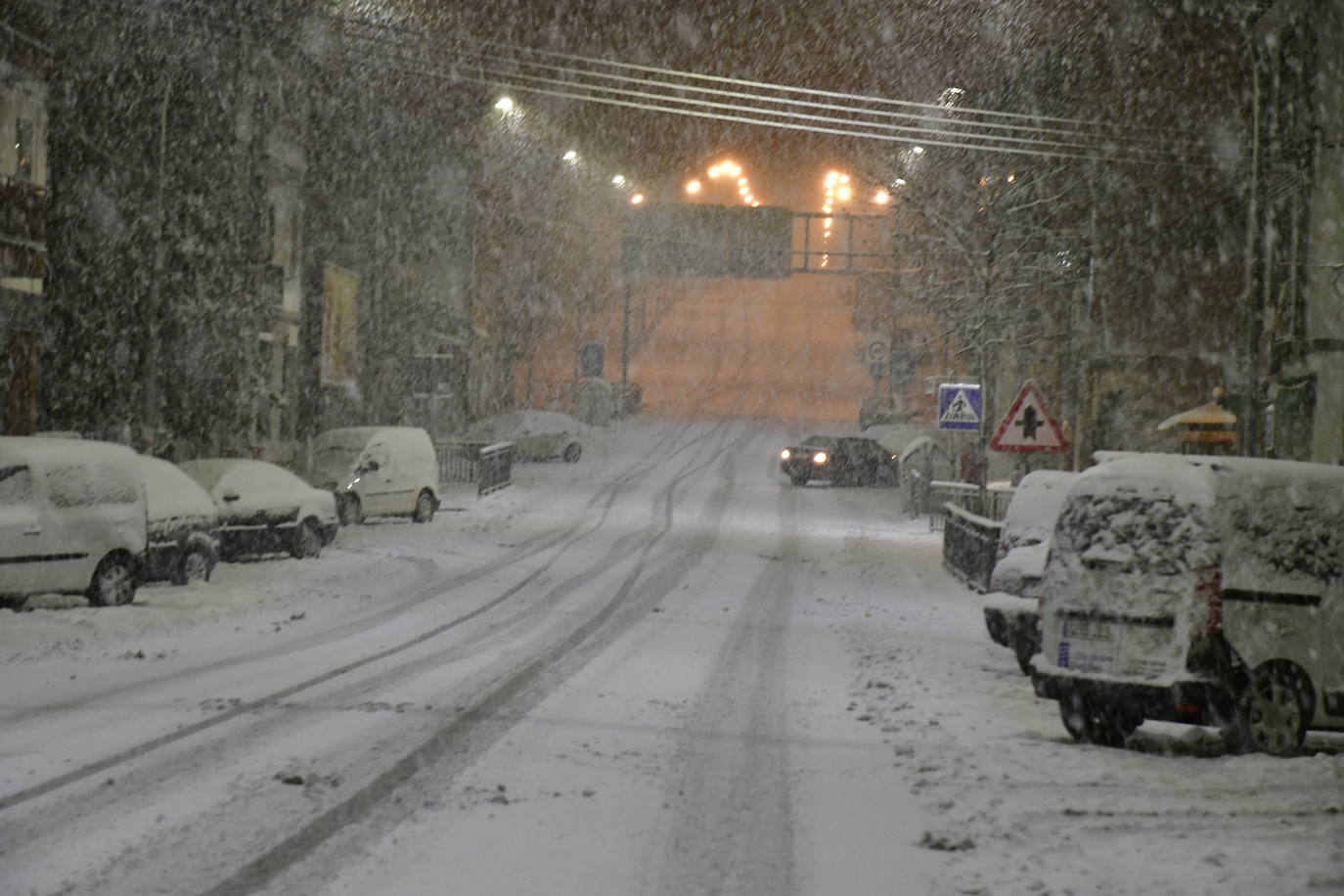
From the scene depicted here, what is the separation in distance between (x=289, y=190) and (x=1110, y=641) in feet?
107

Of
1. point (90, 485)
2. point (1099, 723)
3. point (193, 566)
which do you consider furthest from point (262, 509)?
point (1099, 723)

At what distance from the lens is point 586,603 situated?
17.7 meters

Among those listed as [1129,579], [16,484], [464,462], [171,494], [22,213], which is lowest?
[464,462]

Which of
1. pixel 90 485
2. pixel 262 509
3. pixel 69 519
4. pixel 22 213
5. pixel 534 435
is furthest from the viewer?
pixel 534 435

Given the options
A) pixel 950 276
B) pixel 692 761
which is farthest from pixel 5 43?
pixel 950 276

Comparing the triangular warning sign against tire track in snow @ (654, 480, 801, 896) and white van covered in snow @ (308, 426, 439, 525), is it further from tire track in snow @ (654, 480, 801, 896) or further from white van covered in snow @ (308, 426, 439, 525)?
tire track in snow @ (654, 480, 801, 896)

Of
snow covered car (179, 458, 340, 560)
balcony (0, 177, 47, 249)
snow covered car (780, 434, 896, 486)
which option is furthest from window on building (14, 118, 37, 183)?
snow covered car (780, 434, 896, 486)

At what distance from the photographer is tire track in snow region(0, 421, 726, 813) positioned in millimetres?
8516

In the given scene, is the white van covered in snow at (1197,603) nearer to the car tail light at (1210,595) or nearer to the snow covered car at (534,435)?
the car tail light at (1210,595)

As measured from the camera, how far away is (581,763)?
9.11 metres

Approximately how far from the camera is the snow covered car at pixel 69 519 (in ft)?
50.5

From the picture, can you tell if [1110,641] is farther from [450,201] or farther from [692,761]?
[450,201]

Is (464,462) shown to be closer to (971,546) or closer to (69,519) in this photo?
(971,546)

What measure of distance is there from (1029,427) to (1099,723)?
10238 mm
